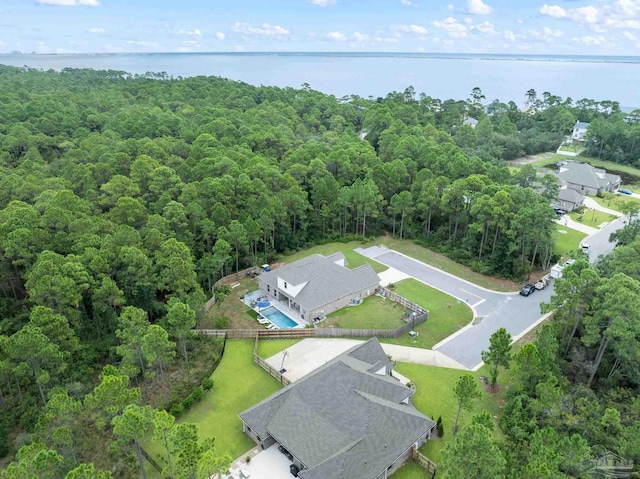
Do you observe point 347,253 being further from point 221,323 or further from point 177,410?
point 177,410

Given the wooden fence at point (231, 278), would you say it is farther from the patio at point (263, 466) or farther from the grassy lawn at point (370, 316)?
the patio at point (263, 466)

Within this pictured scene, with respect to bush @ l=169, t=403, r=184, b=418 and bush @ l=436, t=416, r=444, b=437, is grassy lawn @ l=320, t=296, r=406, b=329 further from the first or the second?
bush @ l=169, t=403, r=184, b=418

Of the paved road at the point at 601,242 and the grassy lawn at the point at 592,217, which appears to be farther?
the grassy lawn at the point at 592,217

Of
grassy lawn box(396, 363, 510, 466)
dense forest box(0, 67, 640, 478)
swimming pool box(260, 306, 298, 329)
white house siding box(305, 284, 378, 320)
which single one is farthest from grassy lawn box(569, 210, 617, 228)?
swimming pool box(260, 306, 298, 329)

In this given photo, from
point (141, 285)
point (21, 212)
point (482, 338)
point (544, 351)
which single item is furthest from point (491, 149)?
point (21, 212)

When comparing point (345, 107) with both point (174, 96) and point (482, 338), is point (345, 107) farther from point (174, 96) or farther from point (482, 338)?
point (482, 338)

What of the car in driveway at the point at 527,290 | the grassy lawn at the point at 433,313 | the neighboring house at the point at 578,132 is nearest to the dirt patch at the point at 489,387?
the grassy lawn at the point at 433,313

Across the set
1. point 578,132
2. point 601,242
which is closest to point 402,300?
point 601,242
